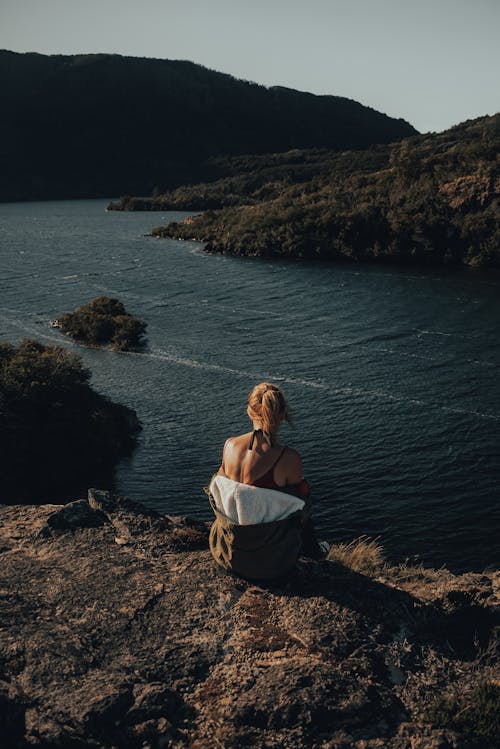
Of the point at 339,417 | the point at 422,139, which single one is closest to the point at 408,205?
the point at 339,417

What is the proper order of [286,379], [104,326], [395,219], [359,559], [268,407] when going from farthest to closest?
1. [395,219]
2. [104,326]
3. [286,379]
4. [359,559]
5. [268,407]

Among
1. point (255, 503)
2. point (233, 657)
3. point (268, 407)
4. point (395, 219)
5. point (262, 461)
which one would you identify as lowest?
point (233, 657)

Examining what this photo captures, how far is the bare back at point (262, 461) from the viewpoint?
8188mm

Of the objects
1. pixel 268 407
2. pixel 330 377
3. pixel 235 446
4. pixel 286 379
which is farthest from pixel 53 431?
pixel 268 407

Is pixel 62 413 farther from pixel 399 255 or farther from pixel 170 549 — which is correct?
pixel 399 255

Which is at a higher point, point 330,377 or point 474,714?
Result: point 474,714

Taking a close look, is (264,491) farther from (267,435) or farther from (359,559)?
(359,559)

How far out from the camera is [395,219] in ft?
242

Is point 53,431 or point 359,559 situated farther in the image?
point 53,431

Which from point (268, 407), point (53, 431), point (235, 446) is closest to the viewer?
point (268, 407)

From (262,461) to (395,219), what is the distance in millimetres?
70277

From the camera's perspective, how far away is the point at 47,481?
82.0ft

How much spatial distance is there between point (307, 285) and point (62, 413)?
119ft

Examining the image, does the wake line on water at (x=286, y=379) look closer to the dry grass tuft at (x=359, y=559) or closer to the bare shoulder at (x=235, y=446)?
the dry grass tuft at (x=359, y=559)
